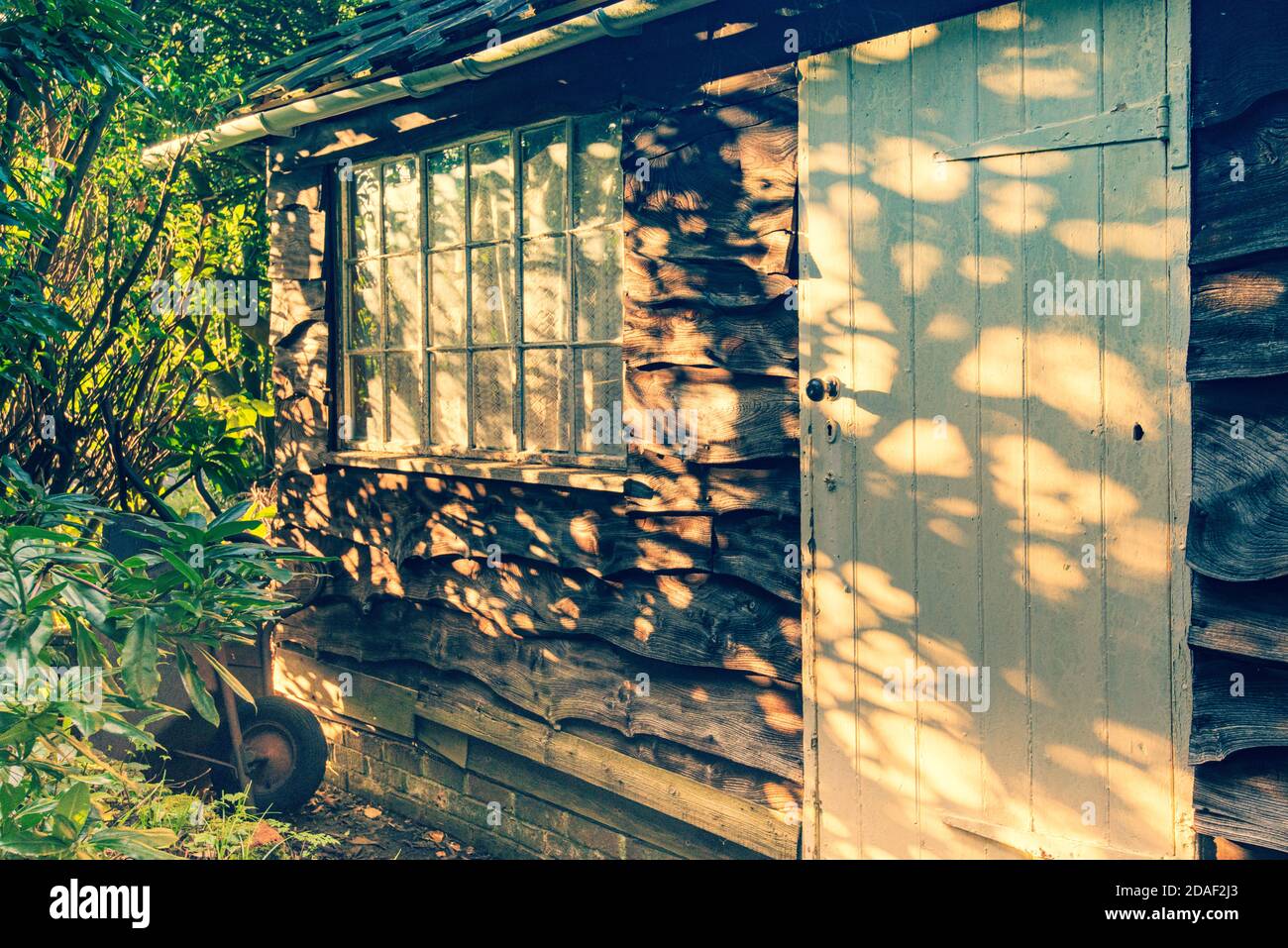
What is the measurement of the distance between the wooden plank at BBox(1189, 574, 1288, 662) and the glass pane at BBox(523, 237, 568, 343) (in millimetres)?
2604

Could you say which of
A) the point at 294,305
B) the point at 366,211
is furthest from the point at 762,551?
the point at 294,305

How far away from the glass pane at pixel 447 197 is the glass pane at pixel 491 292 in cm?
18

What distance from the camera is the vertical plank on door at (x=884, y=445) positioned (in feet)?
11.3

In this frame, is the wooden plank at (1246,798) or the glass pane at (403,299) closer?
the wooden plank at (1246,798)

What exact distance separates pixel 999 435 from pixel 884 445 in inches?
15.2

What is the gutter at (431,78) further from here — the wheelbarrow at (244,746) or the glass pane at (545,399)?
the wheelbarrow at (244,746)

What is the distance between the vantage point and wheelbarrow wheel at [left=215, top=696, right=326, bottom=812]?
524 centimetres

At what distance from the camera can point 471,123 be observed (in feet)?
16.3

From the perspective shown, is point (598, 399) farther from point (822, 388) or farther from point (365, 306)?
point (365, 306)

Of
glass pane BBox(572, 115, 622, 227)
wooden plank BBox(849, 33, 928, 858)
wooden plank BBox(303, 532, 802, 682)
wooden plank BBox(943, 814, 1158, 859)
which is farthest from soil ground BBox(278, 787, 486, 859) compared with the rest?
glass pane BBox(572, 115, 622, 227)

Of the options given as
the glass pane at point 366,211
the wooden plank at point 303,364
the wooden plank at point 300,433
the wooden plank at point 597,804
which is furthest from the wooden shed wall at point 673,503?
the wooden plank at point 303,364
